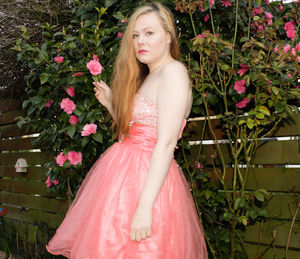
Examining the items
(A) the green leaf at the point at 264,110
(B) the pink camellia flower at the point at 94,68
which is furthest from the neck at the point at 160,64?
(A) the green leaf at the point at 264,110

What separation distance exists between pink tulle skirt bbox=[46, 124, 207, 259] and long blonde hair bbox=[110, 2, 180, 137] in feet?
A: 0.33

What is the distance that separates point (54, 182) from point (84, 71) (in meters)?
1.07

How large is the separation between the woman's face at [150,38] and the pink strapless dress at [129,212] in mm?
213

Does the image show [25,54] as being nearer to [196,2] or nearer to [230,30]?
[196,2]

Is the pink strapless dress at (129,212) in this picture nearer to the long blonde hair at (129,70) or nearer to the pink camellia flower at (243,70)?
the long blonde hair at (129,70)

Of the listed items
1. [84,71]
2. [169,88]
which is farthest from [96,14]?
[169,88]

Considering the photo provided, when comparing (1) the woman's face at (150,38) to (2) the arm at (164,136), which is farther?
(1) the woman's face at (150,38)

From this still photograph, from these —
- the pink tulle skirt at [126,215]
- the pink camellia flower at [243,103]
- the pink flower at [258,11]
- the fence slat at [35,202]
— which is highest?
the pink flower at [258,11]

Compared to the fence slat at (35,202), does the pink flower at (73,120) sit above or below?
above

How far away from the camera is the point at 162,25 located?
1679mm

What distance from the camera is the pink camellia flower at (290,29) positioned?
6.55 feet

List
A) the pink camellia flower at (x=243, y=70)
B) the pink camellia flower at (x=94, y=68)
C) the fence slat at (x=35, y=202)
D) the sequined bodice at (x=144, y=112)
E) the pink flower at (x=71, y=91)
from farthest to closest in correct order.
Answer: the fence slat at (x=35, y=202) → the pink flower at (x=71, y=91) → the pink camellia flower at (x=94, y=68) → the pink camellia flower at (x=243, y=70) → the sequined bodice at (x=144, y=112)

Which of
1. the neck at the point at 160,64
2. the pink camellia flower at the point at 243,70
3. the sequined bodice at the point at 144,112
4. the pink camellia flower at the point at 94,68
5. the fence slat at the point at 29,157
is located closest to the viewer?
the sequined bodice at the point at 144,112

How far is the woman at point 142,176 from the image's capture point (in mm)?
1421
